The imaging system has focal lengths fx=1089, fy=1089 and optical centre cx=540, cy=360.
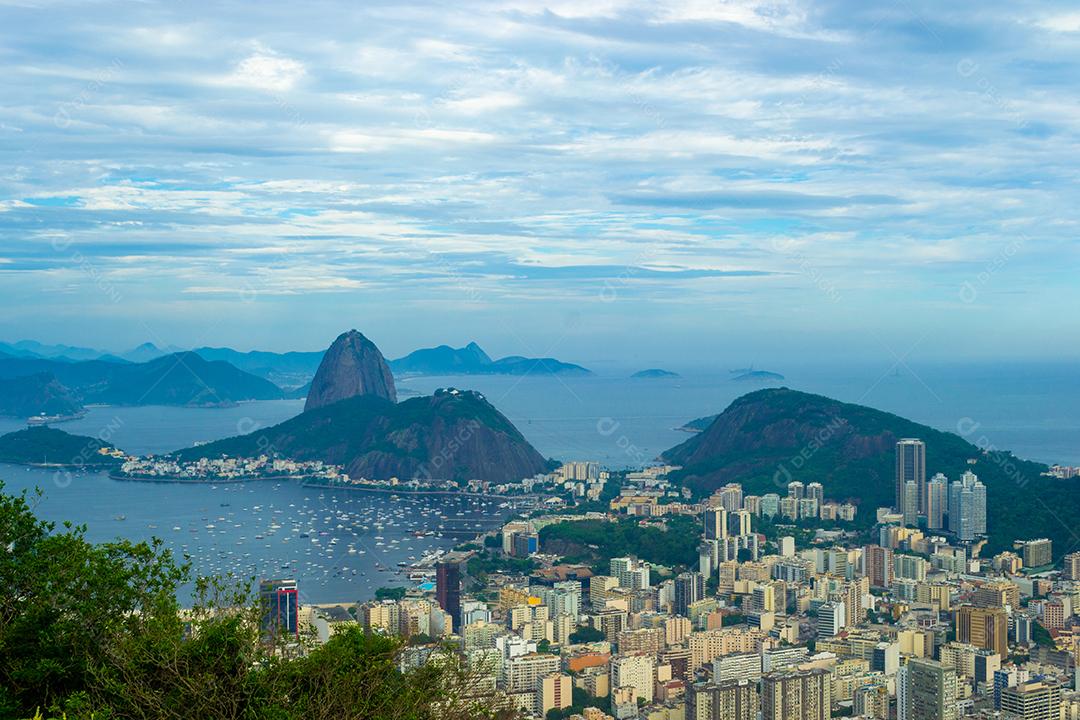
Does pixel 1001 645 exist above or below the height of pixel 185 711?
below

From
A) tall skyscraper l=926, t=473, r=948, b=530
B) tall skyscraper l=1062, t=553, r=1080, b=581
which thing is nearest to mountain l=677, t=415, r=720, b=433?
tall skyscraper l=926, t=473, r=948, b=530

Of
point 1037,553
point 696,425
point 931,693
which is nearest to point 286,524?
point 1037,553

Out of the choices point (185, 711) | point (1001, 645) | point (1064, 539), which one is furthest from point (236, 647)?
point (1064, 539)

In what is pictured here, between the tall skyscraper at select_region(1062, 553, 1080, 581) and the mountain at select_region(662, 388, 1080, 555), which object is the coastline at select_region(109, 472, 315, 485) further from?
the tall skyscraper at select_region(1062, 553, 1080, 581)

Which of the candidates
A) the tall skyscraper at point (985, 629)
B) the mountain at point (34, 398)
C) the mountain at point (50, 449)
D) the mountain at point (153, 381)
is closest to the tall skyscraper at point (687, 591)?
the tall skyscraper at point (985, 629)

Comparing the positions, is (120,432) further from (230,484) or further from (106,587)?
(106,587)

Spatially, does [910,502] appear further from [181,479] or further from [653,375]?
[653,375]

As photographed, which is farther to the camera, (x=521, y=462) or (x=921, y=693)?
(x=521, y=462)
